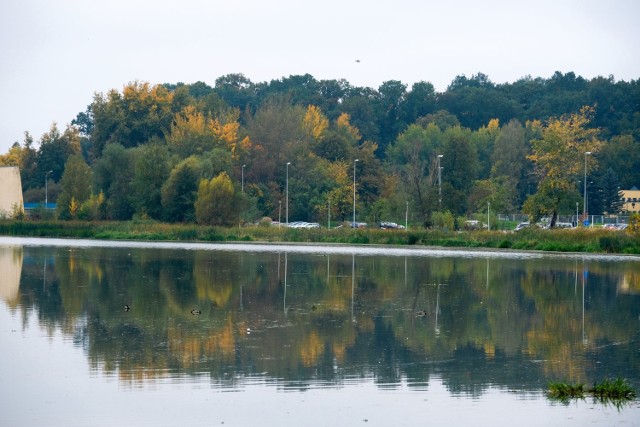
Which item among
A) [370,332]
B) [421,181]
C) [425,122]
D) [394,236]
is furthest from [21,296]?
[425,122]

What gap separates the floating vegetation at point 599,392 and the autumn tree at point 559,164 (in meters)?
58.1

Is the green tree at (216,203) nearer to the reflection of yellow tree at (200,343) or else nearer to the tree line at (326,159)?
the tree line at (326,159)

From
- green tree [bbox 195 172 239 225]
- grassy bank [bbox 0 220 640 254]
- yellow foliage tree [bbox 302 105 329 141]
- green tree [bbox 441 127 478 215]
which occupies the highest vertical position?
yellow foliage tree [bbox 302 105 329 141]

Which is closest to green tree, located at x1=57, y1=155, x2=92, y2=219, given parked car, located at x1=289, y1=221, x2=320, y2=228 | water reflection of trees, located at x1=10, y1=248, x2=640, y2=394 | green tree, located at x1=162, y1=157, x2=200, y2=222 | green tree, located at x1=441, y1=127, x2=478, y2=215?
green tree, located at x1=162, y1=157, x2=200, y2=222

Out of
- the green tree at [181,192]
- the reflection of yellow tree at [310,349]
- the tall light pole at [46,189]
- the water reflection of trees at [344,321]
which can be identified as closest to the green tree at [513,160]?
the green tree at [181,192]

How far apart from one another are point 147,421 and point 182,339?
262 inches

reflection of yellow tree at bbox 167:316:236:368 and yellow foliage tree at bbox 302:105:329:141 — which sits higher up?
yellow foliage tree at bbox 302:105:329:141

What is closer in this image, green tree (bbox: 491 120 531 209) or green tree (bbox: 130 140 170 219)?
green tree (bbox: 130 140 170 219)

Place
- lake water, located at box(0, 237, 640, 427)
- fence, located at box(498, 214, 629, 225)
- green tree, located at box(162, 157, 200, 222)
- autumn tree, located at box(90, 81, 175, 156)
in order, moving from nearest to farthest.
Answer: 1. lake water, located at box(0, 237, 640, 427)
2. green tree, located at box(162, 157, 200, 222)
3. fence, located at box(498, 214, 629, 225)
4. autumn tree, located at box(90, 81, 175, 156)

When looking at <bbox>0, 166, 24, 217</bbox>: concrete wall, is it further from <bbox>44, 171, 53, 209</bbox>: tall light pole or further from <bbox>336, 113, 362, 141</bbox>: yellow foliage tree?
<bbox>336, 113, 362, 141</bbox>: yellow foliage tree

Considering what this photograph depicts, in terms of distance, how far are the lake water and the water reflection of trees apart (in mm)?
57

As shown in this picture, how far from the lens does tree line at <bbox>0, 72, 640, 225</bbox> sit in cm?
7894

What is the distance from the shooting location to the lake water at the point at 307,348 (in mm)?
13273

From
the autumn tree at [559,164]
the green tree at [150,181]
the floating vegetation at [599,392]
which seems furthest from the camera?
the green tree at [150,181]
